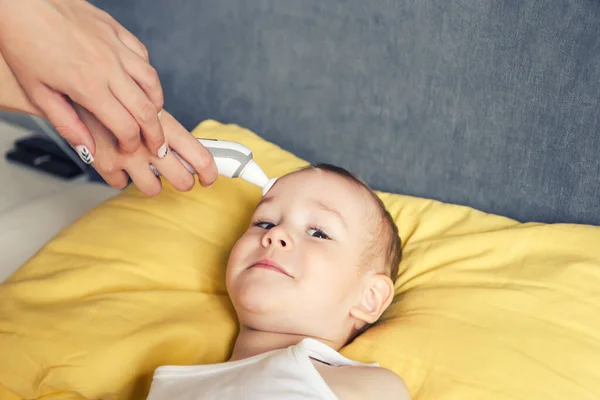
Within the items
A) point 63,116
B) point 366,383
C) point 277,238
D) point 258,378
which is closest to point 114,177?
point 63,116

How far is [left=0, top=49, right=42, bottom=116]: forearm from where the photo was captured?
988 millimetres

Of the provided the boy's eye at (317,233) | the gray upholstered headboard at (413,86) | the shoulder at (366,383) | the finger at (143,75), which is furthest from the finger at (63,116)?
the gray upholstered headboard at (413,86)

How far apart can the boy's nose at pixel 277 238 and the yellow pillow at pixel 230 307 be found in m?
0.21

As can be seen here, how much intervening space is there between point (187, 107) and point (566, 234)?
1000mm

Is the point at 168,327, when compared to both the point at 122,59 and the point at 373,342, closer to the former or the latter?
the point at 373,342

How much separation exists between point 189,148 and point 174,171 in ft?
0.16

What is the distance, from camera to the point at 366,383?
94 cm

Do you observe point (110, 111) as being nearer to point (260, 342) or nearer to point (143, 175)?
point (143, 175)

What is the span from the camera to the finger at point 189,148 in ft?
3.63

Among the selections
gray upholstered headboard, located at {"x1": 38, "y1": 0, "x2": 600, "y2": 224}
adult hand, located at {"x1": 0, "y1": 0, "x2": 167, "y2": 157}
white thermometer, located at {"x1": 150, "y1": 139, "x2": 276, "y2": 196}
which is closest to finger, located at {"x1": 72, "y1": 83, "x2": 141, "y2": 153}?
adult hand, located at {"x1": 0, "y1": 0, "x2": 167, "y2": 157}

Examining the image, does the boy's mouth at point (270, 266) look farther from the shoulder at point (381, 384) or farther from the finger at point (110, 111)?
the finger at point (110, 111)

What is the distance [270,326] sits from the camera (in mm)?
1071

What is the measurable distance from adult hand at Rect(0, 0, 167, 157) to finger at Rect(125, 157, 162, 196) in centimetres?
13

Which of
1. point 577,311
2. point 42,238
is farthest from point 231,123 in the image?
point 577,311
